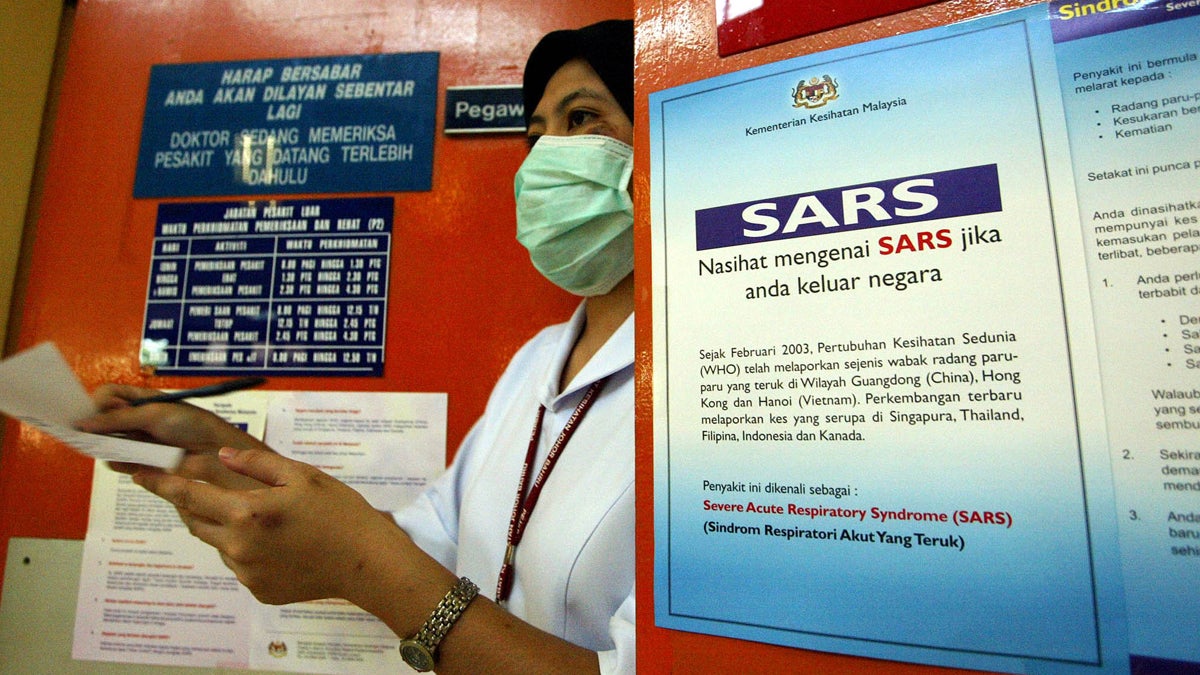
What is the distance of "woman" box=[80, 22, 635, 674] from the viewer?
0.69 metres

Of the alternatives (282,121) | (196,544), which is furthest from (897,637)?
(282,121)

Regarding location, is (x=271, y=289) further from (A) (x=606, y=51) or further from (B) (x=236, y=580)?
(A) (x=606, y=51)

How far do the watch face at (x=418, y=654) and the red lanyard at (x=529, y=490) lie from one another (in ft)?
0.67

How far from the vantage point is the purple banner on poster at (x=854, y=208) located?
0.44m

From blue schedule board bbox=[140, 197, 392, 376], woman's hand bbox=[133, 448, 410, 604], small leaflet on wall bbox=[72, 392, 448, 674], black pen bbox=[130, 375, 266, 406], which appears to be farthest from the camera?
blue schedule board bbox=[140, 197, 392, 376]

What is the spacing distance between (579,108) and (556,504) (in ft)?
2.16

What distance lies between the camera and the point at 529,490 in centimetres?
94

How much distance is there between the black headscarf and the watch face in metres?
0.83

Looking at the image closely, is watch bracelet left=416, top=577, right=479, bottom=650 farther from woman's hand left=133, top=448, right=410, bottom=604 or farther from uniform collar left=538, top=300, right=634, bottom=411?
uniform collar left=538, top=300, right=634, bottom=411

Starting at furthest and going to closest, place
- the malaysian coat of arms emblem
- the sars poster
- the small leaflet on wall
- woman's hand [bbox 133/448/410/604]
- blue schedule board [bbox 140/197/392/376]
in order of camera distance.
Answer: blue schedule board [bbox 140/197/392/376] < the small leaflet on wall < woman's hand [bbox 133/448/410/604] < the malaysian coat of arms emblem < the sars poster

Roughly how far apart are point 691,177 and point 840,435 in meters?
0.26

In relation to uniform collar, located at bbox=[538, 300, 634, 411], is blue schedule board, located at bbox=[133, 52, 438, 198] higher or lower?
higher

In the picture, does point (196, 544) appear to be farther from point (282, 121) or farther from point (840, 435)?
point (840, 435)

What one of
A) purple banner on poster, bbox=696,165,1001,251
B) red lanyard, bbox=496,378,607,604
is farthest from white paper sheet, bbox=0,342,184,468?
purple banner on poster, bbox=696,165,1001,251
